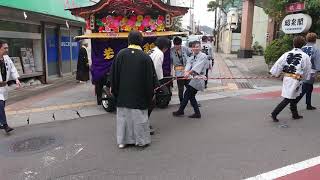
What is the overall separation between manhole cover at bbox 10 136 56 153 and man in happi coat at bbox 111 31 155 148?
4.53 ft

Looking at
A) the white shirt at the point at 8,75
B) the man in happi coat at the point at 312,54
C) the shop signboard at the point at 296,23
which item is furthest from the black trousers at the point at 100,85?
the shop signboard at the point at 296,23

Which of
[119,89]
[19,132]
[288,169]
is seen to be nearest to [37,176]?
[119,89]

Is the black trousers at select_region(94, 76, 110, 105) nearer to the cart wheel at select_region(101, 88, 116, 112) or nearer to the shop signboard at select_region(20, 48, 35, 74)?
the cart wheel at select_region(101, 88, 116, 112)

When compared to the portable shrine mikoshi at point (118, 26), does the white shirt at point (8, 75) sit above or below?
below

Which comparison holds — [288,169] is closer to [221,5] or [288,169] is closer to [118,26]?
[118,26]

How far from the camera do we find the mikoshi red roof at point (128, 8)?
8164mm

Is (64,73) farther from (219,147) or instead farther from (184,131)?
(219,147)

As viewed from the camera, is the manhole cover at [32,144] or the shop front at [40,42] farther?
the shop front at [40,42]

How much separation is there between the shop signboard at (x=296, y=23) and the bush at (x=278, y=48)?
44 cm

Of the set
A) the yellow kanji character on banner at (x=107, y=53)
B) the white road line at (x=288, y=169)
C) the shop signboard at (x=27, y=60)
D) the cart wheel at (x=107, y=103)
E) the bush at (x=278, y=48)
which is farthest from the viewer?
the bush at (x=278, y=48)

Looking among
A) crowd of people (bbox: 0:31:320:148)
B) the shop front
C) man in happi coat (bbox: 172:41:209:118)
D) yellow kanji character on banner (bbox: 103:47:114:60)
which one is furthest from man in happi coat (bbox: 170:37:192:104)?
the shop front

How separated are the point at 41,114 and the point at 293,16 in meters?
10.4

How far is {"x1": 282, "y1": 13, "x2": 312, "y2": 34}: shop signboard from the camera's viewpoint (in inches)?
512

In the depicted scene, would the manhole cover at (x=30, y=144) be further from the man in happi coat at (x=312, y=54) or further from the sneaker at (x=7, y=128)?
the man in happi coat at (x=312, y=54)
